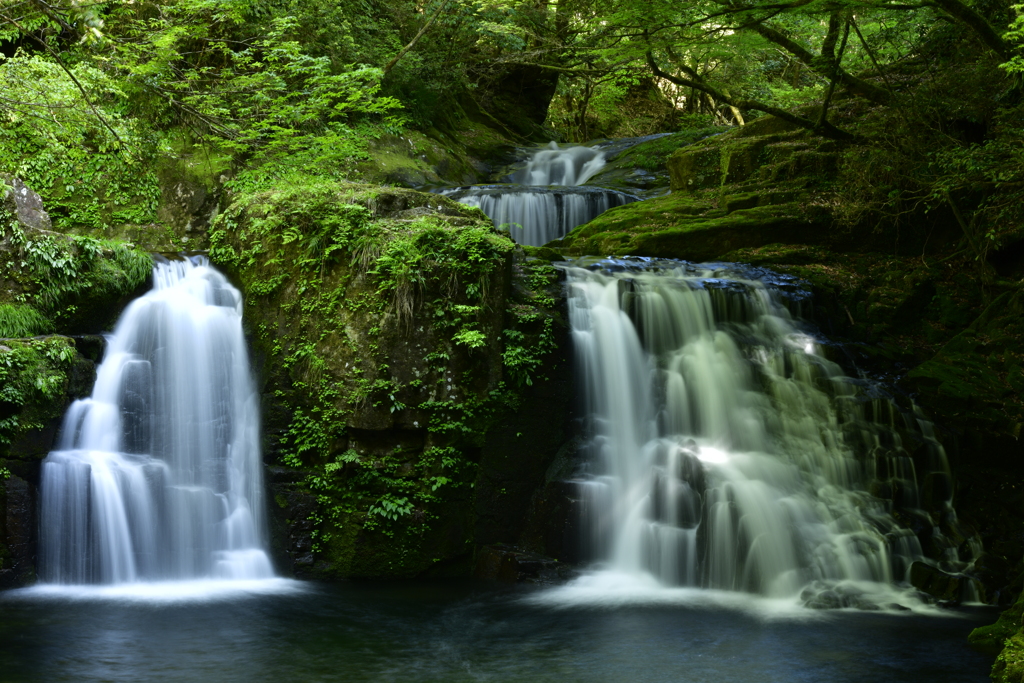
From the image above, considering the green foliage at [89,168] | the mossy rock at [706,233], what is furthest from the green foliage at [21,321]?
the mossy rock at [706,233]

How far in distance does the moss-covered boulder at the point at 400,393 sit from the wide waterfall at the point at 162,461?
391mm

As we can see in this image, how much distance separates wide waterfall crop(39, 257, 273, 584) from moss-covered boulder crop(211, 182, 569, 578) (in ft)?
1.28

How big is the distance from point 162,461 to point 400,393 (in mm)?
2597

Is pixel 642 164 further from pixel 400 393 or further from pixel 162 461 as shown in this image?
pixel 162 461

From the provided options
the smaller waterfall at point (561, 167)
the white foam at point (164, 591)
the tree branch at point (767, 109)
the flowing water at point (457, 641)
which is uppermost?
the smaller waterfall at point (561, 167)

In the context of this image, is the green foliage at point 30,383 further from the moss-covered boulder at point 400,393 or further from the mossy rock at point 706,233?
the mossy rock at point 706,233

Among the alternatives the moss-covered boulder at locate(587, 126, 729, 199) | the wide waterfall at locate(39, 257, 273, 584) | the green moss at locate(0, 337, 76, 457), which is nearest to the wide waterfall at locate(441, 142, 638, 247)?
the moss-covered boulder at locate(587, 126, 729, 199)

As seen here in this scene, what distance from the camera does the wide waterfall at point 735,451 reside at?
7672mm

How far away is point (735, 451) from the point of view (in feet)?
28.8

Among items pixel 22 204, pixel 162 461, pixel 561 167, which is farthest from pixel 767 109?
pixel 22 204

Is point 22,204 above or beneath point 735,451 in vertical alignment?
above

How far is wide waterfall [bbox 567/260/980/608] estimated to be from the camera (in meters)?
7.67

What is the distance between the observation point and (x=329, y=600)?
7.18 metres

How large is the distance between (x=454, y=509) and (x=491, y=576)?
0.81m
